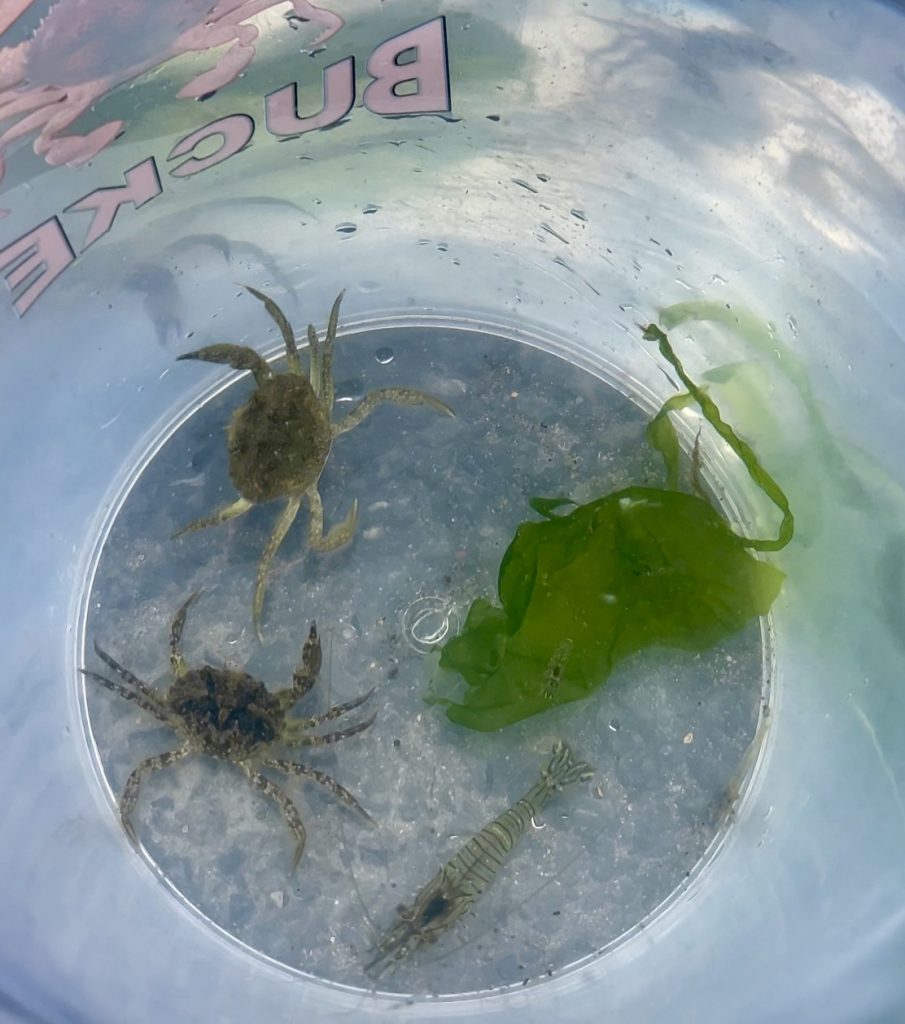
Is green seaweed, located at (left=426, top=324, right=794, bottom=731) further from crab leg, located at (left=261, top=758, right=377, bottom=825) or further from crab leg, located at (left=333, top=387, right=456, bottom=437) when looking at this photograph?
crab leg, located at (left=333, top=387, right=456, bottom=437)

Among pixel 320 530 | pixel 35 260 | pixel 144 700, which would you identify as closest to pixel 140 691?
pixel 144 700

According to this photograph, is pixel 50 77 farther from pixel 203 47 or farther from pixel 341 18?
pixel 341 18

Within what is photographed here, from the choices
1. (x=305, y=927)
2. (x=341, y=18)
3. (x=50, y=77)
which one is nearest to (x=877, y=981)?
(x=305, y=927)

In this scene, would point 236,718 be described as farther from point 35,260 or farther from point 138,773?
point 35,260

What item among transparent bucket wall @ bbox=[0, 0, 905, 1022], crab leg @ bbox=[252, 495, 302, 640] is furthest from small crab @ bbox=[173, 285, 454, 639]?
transparent bucket wall @ bbox=[0, 0, 905, 1022]

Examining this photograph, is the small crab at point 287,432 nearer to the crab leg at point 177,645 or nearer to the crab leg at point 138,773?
the crab leg at point 177,645
